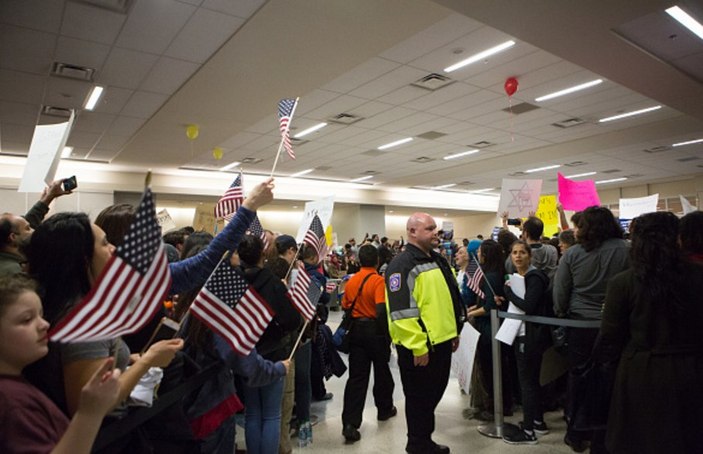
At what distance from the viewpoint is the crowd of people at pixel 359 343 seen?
1121 mm

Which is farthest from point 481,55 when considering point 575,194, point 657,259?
point 657,259

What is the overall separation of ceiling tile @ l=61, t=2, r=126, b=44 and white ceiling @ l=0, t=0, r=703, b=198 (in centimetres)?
2

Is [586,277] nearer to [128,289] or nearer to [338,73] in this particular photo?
[128,289]

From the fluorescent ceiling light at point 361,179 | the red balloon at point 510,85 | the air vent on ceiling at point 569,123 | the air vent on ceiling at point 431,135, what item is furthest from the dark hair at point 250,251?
the fluorescent ceiling light at point 361,179

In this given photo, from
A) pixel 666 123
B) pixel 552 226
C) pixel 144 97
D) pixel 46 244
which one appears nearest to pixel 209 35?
pixel 144 97

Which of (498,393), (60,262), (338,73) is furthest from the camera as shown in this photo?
(338,73)

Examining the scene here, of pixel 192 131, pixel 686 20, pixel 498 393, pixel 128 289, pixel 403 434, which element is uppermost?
pixel 686 20

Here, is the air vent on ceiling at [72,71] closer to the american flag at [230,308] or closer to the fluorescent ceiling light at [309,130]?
the fluorescent ceiling light at [309,130]

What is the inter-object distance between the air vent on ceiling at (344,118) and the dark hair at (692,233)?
620 cm

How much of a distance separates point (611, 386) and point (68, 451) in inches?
97.7

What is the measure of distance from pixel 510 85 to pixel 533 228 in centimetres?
333

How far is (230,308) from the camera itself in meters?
1.72

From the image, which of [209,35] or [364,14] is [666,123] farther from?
[209,35]

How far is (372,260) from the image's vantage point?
Result: 380 centimetres
